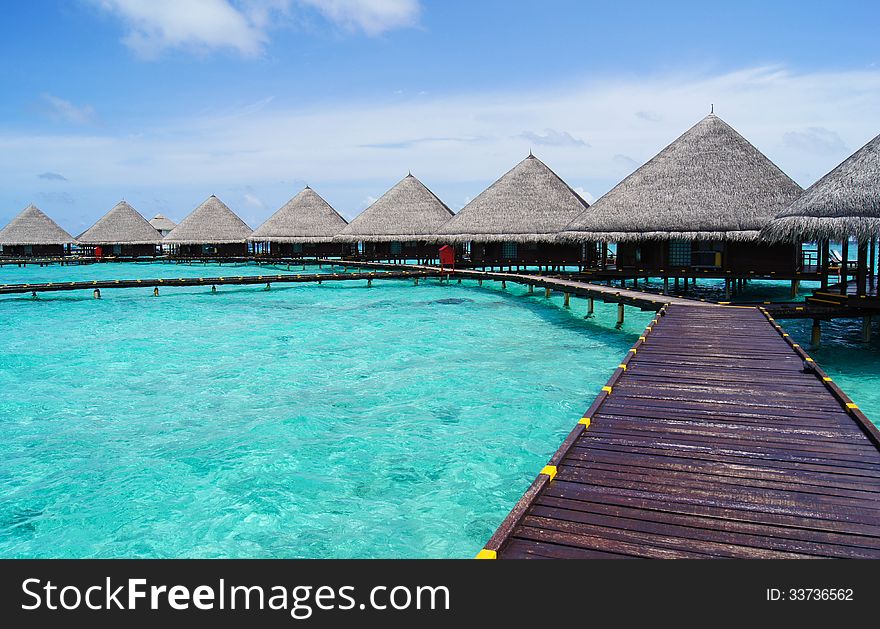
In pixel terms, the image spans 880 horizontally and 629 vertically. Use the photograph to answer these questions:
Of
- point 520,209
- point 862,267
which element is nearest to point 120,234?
point 520,209

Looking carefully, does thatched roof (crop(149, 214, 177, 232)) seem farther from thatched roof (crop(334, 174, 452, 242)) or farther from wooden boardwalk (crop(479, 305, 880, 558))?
wooden boardwalk (crop(479, 305, 880, 558))

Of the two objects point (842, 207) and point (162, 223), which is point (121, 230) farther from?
point (842, 207)

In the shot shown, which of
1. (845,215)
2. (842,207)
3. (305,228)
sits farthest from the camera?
(305,228)

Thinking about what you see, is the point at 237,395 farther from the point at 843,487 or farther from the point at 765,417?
the point at 843,487

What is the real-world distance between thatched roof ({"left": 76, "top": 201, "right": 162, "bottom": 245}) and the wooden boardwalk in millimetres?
49052

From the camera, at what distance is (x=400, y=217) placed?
37312 millimetres

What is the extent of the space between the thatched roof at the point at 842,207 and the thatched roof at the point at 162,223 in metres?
57.2

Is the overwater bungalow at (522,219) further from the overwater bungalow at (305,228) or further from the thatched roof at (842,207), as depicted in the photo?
the thatched roof at (842,207)

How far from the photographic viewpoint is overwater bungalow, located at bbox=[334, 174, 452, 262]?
36531 mm

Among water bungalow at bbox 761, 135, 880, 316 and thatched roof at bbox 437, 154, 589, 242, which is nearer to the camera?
water bungalow at bbox 761, 135, 880, 316

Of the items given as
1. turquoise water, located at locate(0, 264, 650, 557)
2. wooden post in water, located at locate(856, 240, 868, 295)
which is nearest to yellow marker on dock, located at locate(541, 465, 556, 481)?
turquoise water, located at locate(0, 264, 650, 557)

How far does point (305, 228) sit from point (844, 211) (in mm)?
34282

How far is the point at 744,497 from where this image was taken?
427 centimetres
